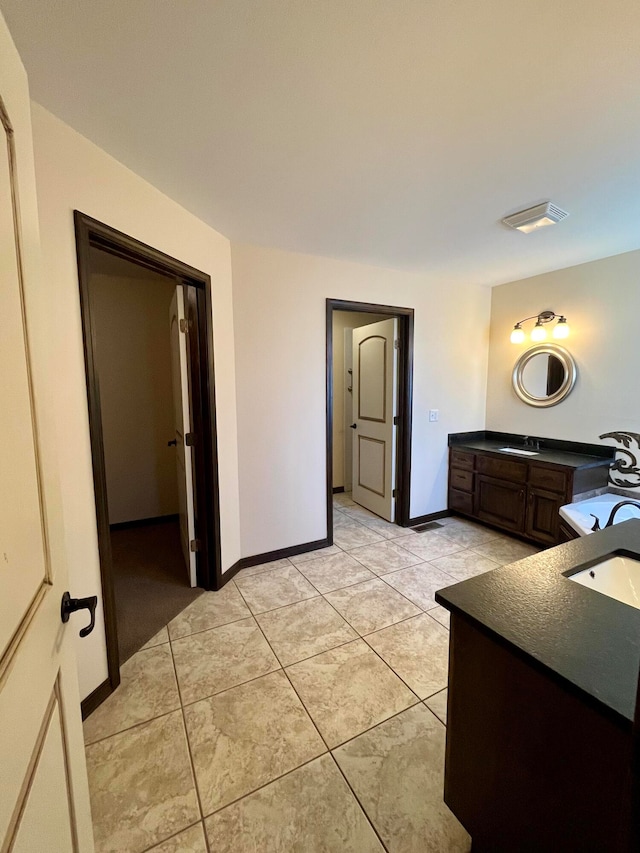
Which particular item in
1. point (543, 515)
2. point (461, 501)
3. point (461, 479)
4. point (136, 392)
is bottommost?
point (461, 501)

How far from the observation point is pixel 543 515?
2.97 m

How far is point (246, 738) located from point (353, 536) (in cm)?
204

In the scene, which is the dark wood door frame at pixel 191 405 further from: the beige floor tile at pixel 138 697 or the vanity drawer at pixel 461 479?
the vanity drawer at pixel 461 479

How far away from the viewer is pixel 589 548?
4.24 ft

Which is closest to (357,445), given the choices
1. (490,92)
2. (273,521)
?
(273,521)

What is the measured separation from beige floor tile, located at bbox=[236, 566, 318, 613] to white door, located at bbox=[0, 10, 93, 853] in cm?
151

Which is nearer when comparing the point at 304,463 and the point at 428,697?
the point at 428,697

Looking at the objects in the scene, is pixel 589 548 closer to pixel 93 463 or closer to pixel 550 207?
pixel 550 207

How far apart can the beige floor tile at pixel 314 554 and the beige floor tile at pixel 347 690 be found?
99 cm

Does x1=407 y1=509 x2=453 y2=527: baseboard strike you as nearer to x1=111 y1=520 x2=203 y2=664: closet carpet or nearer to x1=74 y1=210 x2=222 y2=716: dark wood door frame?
x1=74 y1=210 x2=222 y2=716: dark wood door frame

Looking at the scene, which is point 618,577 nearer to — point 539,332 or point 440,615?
point 440,615

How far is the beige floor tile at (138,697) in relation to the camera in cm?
150

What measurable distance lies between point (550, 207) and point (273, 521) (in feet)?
8.88

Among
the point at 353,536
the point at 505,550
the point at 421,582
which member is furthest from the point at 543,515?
the point at 353,536
